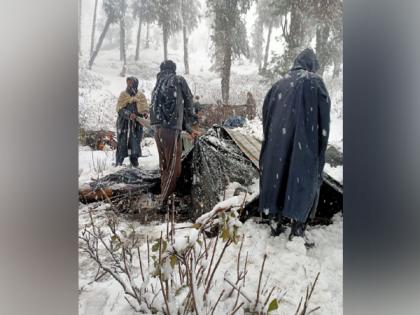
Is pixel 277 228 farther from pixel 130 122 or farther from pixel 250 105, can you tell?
pixel 130 122

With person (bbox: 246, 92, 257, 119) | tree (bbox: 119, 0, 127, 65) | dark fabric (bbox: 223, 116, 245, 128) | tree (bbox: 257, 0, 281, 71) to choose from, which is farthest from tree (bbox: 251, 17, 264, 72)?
tree (bbox: 119, 0, 127, 65)

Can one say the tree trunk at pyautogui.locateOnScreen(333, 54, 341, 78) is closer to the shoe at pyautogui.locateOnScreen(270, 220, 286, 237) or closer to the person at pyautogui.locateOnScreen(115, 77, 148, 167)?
the shoe at pyautogui.locateOnScreen(270, 220, 286, 237)

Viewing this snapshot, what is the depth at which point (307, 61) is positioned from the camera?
1662 millimetres

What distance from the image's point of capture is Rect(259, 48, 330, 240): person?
5.47ft

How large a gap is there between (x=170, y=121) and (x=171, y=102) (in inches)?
3.5

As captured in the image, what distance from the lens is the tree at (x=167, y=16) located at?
5.54 feet

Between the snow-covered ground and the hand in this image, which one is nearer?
the snow-covered ground

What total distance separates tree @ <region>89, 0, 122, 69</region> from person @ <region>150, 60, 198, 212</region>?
1.00 ft

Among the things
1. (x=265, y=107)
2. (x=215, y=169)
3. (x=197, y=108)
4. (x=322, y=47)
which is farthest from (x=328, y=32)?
(x=215, y=169)

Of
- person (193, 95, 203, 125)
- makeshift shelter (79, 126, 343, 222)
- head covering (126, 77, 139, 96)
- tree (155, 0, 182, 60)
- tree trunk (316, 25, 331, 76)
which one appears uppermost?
tree (155, 0, 182, 60)
